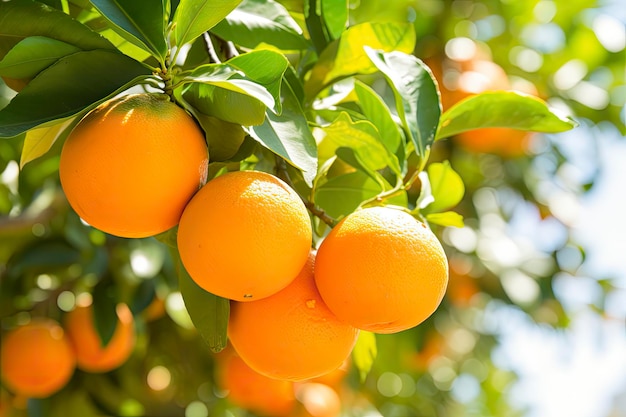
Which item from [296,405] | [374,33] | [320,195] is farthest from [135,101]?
[296,405]

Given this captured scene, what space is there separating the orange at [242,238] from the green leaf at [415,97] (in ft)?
0.86

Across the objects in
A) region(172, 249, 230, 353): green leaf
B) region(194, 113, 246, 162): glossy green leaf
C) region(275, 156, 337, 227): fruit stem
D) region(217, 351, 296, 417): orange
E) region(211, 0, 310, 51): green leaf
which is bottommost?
region(217, 351, 296, 417): orange

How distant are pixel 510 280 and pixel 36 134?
1.72 metres

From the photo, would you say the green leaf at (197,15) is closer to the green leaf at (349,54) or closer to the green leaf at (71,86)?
the green leaf at (71,86)

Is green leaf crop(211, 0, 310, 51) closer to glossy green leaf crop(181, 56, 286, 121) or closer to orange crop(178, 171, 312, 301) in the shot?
glossy green leaf crop(181, 56, 286, 121)

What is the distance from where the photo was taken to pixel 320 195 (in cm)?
107

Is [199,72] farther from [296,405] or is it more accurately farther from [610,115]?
[610,115]

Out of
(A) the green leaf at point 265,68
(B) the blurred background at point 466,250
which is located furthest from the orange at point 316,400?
(A) the green leaf at point 265,68

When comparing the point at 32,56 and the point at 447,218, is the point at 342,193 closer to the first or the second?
the point at 447,218

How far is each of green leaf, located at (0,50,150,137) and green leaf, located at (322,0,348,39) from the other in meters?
0.35

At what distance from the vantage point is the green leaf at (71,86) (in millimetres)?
794

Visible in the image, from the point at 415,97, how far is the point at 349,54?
0.15 meters

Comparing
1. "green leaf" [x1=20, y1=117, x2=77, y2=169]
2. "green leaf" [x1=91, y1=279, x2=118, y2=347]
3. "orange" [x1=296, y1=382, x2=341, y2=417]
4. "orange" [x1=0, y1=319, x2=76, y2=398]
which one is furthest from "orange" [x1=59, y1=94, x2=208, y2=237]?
"orange" [x1=296, y1=382, x2=341, y2=417]

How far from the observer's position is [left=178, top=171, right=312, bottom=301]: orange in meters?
0.77
